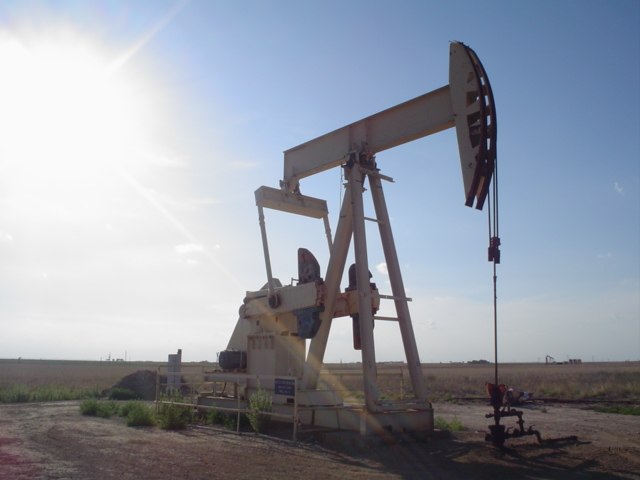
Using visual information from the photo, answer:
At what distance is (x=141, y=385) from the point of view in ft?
83.8

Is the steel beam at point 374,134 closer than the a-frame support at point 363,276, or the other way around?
the a-frame support at point 363,276

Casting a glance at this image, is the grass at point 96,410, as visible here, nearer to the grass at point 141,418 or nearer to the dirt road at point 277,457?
the grass at point 141,418

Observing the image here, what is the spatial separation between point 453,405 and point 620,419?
613cm

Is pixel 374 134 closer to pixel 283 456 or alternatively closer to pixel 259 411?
pixel 259 411

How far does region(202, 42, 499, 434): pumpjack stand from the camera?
9.75m

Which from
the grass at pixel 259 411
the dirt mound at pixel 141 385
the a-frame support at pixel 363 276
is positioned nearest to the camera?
the a-frame support at pixel 363 276

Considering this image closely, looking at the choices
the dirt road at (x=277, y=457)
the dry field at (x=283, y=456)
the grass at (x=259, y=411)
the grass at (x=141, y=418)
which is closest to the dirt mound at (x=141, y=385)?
the grass at (x=141, y=418)

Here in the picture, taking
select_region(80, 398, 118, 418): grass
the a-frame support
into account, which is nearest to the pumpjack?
the a-frame support

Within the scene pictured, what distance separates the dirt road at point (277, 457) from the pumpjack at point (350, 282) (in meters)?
0.95

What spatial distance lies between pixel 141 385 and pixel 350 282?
17.2 m

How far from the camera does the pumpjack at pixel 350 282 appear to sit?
Answer: 32.0ft

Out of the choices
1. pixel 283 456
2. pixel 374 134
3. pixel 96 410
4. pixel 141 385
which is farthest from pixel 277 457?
pixel 141 385

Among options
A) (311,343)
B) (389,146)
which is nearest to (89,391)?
(311,343)

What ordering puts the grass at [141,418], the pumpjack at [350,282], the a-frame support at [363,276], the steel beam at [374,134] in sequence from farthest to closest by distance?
1. the grass at [141,418]
2. the steel beam at [374,134]
3. the a-frame support at [363,276]
4. the pumpjack at [350,282]
